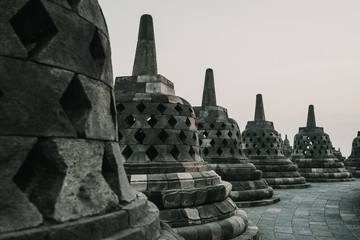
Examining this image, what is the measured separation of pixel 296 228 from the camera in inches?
282

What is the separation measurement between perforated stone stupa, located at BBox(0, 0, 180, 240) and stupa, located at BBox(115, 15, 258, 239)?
2822 millimetres

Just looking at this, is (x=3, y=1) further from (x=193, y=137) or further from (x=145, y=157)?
(x=193, y=137)

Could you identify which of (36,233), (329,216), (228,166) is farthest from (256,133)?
(36,233)

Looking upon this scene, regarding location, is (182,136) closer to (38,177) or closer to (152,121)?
(152,121)

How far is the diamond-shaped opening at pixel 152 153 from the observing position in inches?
232

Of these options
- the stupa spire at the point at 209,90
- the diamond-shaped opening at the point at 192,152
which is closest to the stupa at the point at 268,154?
the stupa spire at the point at 209,90

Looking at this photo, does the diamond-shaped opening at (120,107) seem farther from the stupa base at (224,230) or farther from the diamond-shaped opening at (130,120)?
the stupa base at (224,230)

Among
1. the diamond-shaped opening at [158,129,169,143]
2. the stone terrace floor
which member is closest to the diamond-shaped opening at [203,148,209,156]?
the stone terrace floor

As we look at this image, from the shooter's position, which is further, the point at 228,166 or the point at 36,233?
the point at 228,166

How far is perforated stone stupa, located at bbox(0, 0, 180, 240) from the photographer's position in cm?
177

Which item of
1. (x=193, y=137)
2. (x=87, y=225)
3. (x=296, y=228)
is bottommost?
(x=296, y=228)

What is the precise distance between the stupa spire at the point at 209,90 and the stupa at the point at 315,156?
432 inches

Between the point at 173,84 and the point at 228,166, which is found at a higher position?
the point at 173,84

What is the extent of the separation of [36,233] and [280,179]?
48.0 ft
